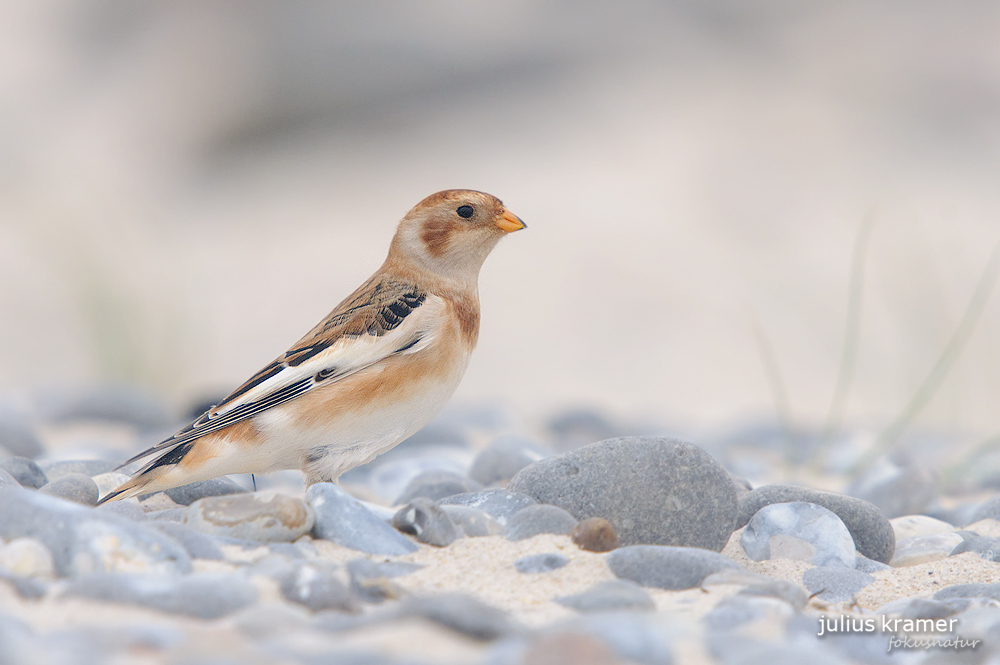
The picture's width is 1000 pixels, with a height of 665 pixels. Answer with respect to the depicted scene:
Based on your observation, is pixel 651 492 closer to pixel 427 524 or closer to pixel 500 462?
pixel 427 524

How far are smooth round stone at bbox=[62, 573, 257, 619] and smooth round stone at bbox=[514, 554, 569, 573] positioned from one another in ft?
2.43

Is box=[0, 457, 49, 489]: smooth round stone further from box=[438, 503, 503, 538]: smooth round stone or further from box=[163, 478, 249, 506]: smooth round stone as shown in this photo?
box=[438, 503, 503, 538]: smooth round stone

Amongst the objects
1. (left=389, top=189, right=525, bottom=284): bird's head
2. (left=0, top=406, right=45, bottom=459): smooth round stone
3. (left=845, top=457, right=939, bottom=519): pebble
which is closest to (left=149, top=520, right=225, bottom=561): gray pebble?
(left=389, top=189, right=525, bottom=284): bird's head

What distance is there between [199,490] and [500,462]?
125cm

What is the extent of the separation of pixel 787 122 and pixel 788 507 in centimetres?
1118

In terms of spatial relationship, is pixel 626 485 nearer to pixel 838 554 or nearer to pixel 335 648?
pixel 838 554

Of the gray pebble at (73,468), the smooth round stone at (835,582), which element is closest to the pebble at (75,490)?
the gray pebble at (73,468)

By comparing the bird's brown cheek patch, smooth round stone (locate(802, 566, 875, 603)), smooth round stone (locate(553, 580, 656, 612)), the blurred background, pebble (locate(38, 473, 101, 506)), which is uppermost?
the blurred background

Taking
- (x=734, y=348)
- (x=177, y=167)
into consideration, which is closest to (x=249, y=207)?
(x=177, y=167)

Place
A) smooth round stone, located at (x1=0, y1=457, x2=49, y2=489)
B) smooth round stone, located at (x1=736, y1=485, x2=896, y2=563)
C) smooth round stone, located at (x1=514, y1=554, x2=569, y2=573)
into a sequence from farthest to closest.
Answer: smooth round stone, located at (x1=0, y1=457, x2=49, y2=489) < smooth round stone, located at (x1=736, y1=485, x2=896, y2=563) < smooth round stone, located at (x1=514, y1=554, x2=569, y2=573)

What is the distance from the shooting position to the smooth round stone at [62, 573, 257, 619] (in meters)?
1.84

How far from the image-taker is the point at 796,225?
1140cm

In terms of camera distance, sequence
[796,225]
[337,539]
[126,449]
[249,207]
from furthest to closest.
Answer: [249,207]
[796,225]
[126,449]
[337,539]

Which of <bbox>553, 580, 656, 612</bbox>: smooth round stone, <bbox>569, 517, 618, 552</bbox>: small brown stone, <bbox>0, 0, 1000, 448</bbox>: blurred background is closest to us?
<bbox>553, 580, 656, 612</bbox>: smooth round stone
